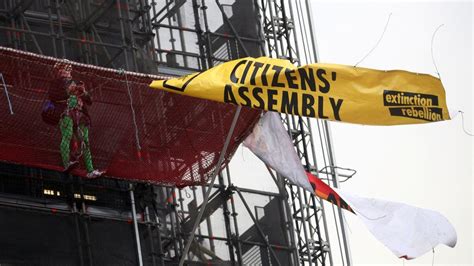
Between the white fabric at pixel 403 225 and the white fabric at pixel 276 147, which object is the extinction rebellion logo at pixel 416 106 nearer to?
the white fabric at pixel 403 225

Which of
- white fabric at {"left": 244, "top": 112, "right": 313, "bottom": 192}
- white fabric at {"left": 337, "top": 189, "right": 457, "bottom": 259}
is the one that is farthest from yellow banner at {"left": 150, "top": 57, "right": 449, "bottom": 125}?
white fabric at {"left": 337, "top": 189, "right": 457, "bottom": 259}

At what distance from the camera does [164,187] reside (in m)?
29.3

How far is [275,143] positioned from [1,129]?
15.6 feet

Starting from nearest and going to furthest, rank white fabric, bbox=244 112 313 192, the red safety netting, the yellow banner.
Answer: the yellow banner < the red safety netting < white fabric, bbox=244 112 313 192

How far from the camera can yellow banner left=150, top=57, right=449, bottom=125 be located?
26.3 meters

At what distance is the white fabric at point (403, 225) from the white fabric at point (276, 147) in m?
0.86

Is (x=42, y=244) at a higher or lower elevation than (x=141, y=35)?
lower

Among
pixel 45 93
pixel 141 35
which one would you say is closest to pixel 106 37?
pixel 141 35

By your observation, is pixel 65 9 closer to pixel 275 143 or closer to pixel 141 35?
pixel 141 35

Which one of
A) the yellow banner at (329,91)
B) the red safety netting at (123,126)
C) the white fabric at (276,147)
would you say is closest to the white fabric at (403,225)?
the white fabric at (276,147)

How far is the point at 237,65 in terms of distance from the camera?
2672 cm

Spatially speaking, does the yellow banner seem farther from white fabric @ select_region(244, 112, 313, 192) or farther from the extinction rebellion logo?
white fabric @ select_region(244, 112, 313, 192)

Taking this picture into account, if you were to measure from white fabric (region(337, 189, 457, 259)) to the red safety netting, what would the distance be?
2.56 m

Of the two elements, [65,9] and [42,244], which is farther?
[65,9]
